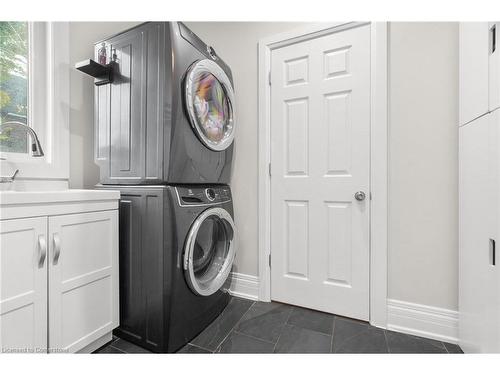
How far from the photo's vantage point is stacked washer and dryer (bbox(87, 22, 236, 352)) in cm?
124

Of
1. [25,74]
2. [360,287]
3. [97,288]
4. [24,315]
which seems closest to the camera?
[24,315]

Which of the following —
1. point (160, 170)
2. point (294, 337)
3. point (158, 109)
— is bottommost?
point (294, 337)

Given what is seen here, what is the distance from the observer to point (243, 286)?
6.36 feet

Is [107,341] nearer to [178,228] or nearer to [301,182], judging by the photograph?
[178,228]

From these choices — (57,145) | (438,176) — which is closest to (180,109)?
(57,145)

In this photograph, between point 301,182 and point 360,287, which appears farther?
point 301,182

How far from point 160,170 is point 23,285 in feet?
2.29

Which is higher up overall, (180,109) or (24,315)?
(180,109)

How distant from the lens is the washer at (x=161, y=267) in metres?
1.22

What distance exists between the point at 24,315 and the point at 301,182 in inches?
62.2

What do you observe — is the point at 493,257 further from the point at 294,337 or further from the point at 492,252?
the point at 294,337

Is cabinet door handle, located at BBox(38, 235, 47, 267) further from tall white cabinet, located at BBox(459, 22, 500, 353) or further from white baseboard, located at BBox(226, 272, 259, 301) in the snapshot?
tall white cabinet, located at BBox(459, 22, 500, 353)

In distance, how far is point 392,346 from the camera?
4.37 feet

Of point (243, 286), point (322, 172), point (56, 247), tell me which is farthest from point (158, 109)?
point (243, 286)
